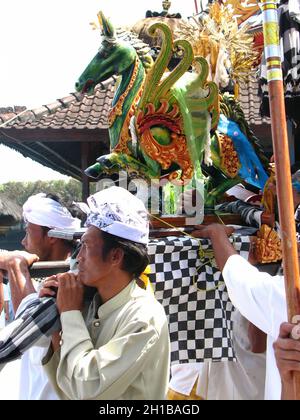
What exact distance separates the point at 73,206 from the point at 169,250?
773 millimetres

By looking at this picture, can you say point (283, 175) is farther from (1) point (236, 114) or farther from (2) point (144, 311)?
(1) point (236, 114)

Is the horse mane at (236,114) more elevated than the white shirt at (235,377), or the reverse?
the horse mane at (236,114)

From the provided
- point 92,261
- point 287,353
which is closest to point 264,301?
point 287,353

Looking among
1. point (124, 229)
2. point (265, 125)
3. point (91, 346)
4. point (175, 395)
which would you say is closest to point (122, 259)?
point (124, 229)

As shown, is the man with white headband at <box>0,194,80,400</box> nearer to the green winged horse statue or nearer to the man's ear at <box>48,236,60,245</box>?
the man's ear at <box>48,236,60,245</box>

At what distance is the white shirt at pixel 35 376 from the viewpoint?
6.12ft

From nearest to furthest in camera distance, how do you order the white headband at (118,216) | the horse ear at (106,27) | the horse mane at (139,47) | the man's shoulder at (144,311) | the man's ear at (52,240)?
1. the man's shoulder at (144,311)
2. the white headband at (118,216)
3. the man's ear at (52,240)
4. the horse ear at (106,27)
5. the horse mane at (139,47)

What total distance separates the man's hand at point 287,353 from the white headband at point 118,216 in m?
0.66

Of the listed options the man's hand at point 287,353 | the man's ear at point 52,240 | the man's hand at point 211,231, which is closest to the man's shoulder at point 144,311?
the man's hand at point 287,353

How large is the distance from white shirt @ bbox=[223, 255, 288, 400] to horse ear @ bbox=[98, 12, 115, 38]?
154cm

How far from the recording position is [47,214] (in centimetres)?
273

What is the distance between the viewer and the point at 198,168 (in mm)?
2809

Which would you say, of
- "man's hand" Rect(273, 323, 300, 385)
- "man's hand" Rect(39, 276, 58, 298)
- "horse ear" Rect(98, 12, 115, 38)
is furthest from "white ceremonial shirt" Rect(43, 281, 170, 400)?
"horse ear" Rect(98, 12, 115, 38)

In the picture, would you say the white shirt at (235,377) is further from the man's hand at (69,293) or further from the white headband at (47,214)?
the man's hand at (69,293)
